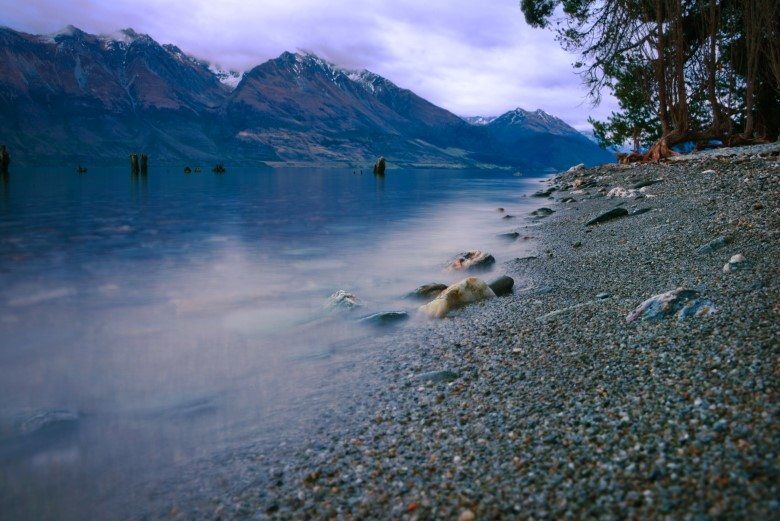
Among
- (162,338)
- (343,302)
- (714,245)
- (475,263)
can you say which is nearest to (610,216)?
(475,263)

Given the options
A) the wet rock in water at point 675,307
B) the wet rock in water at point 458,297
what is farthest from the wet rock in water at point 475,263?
the wet rock in water at point 675,307

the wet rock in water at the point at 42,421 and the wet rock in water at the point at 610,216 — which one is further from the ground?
the wet rock in water at the point at 610,216

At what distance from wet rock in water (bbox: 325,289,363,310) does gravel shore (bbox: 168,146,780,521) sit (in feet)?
7.21

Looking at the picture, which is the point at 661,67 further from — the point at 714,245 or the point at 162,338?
the point at 162,338

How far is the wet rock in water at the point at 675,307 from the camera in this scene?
19.1 feet

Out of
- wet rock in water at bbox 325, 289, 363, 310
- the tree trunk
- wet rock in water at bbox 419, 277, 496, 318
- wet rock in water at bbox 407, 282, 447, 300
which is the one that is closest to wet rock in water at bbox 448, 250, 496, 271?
wet rock in water at bbox 407, 282, 447, 300

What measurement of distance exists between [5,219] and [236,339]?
25.2m

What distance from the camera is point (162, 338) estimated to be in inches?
346

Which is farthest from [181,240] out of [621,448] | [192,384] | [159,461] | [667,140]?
[667,140]

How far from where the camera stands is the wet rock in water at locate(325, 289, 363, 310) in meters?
10.2

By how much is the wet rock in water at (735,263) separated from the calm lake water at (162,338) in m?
5.39

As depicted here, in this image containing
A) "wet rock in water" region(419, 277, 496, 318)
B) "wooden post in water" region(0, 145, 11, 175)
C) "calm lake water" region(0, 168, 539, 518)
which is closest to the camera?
"calm lake water" region(0, 168, 539, 518)

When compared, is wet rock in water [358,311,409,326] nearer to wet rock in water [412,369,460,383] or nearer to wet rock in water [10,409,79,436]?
wet rock in water [412,369,460,383]

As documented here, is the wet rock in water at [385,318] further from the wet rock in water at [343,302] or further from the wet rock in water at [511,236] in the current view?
the wet rock in water at [511,236]
